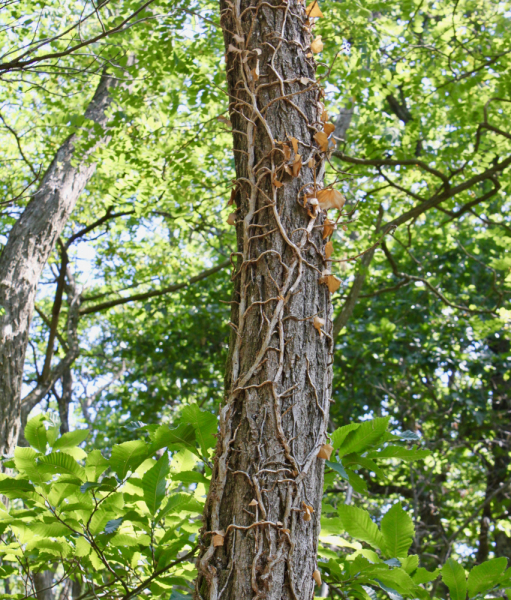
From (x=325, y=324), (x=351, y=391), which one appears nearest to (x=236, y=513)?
(x=325, y=324)

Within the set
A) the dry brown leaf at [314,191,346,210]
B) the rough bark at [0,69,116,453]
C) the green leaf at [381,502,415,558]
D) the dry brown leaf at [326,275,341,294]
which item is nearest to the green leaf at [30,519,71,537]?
the green leaf at [381,502,415,558]

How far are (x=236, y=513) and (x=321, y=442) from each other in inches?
9.9

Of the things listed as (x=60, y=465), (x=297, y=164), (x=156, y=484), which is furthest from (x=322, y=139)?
(x=60, y=465)

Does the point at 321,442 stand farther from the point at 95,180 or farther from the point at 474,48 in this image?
the point at 95,180

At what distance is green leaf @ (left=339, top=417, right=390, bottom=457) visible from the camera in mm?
1289

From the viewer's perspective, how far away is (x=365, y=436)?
1.29m

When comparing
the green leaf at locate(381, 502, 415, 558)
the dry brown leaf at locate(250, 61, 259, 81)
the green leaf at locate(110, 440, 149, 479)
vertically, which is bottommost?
the green leaf at locate(381, 502, 415, 558)

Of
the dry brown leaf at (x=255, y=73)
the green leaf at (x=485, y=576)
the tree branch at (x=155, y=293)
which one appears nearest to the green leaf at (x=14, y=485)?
the green leaf at (x=485, y=576)

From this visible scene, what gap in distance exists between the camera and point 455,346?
579 cm

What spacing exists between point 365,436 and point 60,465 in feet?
2.63

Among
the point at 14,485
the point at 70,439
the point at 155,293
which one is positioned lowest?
the point at 14,485

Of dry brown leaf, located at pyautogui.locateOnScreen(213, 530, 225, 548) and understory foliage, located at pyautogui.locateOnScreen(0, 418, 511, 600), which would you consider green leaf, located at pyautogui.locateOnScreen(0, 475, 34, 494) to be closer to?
understory foliage, located at pyautogui.locateOnScreen(0, 418, 511, 600)

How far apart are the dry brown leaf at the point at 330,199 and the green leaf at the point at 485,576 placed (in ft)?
3.13

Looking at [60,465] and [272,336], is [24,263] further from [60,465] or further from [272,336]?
[272,336]
